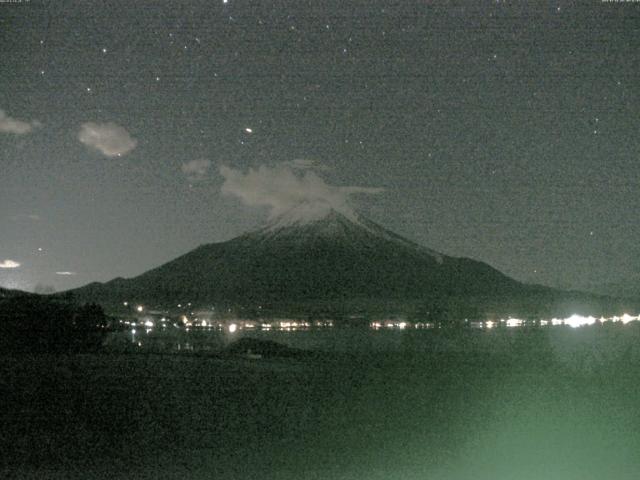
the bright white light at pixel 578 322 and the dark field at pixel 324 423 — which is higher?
the bright white light at pixel 578 322

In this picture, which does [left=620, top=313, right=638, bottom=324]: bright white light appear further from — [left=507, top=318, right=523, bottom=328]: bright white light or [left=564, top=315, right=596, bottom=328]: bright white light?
[left=507, top=318, right=523, bottom=328]: bright white light

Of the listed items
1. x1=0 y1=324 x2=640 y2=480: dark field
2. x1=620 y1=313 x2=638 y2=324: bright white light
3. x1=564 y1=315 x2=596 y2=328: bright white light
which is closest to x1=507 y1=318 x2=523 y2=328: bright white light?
x1=564 y1=315 x2=596 y2=328: bright white light

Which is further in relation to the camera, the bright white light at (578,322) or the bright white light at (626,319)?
the bright white light at (626,319)

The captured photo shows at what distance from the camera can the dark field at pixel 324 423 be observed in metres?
11.3

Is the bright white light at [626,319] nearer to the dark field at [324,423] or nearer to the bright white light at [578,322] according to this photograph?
the bright white light at [578,322]

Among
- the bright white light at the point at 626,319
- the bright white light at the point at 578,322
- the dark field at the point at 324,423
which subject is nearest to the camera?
the dark field at the point at 324,423

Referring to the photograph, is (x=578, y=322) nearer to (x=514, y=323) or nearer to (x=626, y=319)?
(x=626, y=319)

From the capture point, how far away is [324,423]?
1492 centimetres

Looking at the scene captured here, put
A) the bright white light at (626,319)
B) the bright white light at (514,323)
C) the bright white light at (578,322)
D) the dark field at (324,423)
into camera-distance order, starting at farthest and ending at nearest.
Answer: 1. the bright white light at (626,319)
2. the bright white light at (578,322)
3. the bright white light at (514,323)
4. the dark field at (324,423)

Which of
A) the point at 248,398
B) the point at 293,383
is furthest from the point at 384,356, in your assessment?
the point at 248,398

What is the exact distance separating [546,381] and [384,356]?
10494 mm

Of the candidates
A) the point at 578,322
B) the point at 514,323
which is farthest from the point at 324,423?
the point at 578,322

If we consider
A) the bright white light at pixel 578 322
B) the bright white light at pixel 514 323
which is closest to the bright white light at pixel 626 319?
the bright white light at pixel 578 322

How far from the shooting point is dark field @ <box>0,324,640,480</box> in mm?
11273
